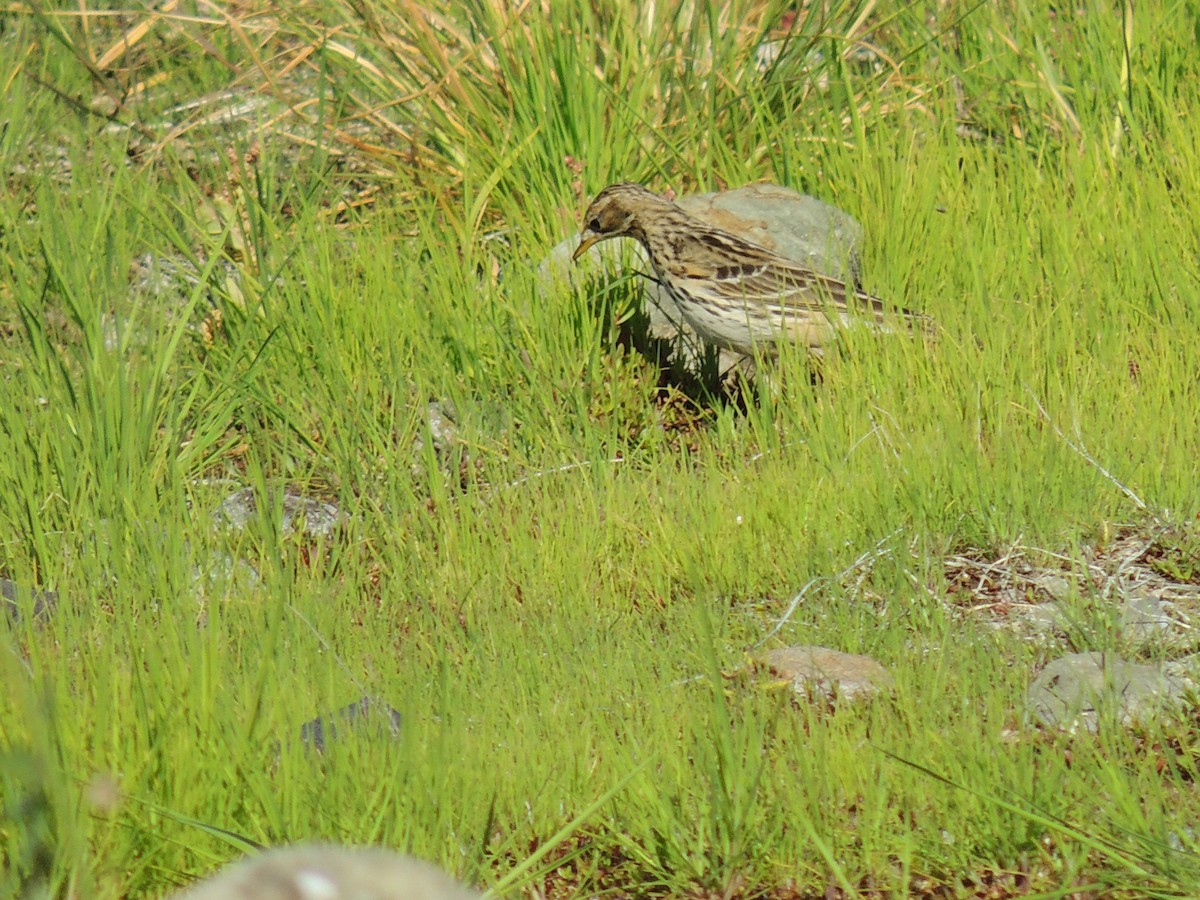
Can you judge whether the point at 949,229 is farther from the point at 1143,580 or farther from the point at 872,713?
the point at 872,713

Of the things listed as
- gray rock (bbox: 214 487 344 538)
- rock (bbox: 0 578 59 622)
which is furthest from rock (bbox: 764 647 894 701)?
rock (bbox: 0 578 59 622)

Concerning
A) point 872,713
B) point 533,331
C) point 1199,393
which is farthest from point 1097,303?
point 872,713

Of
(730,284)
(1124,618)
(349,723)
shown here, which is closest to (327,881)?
(349,723)

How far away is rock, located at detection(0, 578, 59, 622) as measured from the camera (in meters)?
3.74

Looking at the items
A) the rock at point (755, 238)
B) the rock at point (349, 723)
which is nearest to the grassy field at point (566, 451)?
the rock at point (349, 723)

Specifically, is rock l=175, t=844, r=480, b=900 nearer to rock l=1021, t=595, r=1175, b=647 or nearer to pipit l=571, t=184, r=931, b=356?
rock l=1021, t=595, r=1175, b=647

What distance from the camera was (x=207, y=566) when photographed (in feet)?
14.7

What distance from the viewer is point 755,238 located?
646 centimetres

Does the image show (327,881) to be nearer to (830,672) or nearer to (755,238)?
(830,672)

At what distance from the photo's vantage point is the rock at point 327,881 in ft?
5.79

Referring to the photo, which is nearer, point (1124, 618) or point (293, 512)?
point (1124, 618)

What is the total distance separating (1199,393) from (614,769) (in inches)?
110

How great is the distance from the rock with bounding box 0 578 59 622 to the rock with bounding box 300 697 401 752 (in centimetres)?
86

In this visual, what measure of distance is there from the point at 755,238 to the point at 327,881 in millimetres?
5001
